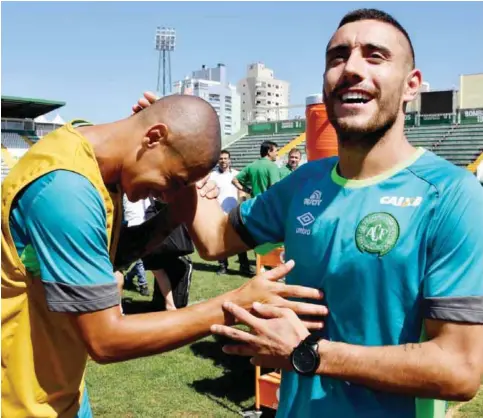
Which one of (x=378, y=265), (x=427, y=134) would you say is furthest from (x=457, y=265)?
(x=427, y=134)

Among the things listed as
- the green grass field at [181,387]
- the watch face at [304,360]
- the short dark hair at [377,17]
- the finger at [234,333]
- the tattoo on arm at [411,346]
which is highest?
the short dark hair at [377,17]

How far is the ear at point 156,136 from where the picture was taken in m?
2.07

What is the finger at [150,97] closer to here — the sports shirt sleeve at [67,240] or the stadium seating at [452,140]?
the sports shirt sleeve at [67,240]

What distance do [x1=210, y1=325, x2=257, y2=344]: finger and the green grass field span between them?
9.50ft

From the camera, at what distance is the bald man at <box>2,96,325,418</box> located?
5.72ft

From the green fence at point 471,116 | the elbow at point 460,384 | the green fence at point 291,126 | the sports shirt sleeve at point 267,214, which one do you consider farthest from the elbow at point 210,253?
the green fence at point 291,126

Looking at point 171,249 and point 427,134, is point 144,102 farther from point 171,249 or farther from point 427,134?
point 427,134

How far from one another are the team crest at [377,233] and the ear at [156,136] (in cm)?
80

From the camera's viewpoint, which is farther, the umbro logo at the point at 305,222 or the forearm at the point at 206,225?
the forearm at the point at 206,225

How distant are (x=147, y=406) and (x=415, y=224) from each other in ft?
11.9

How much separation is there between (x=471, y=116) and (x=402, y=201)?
26.6 metres

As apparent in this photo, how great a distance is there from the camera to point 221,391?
490cm

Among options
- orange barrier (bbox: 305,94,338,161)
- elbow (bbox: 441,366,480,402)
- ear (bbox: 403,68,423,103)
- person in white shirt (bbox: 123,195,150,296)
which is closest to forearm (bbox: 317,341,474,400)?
elbow (bbox: 441,366,480,402)

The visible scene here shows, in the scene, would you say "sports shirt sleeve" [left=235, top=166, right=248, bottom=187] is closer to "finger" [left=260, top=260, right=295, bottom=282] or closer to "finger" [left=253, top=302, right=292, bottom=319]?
"finger" [left=260, top=260, right=295, bottom=282]
